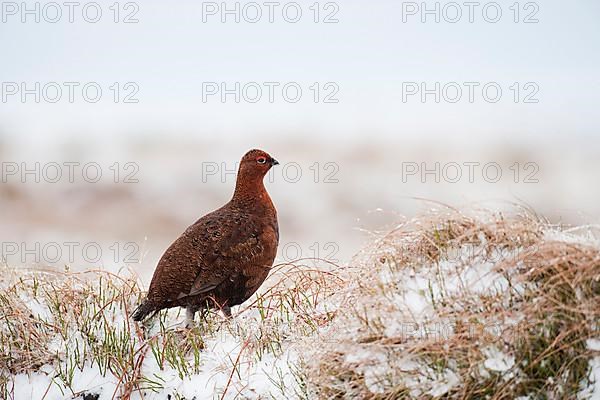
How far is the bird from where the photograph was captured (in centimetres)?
452

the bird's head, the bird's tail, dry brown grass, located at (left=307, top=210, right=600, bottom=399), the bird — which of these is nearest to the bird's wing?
the bird

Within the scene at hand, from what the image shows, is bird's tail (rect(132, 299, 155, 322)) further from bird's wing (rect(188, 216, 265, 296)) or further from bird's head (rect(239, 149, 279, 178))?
bird's head (rect(239, 149, 279, 178))

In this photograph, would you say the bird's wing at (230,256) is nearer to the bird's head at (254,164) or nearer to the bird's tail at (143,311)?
the bird's tail at (143,311)

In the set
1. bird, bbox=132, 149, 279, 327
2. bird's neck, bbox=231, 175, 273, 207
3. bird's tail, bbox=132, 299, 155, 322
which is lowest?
bird's tail, bbox=132, 299, 155, 322

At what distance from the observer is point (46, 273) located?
5078mm

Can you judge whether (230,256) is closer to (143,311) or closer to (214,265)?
(214,265)

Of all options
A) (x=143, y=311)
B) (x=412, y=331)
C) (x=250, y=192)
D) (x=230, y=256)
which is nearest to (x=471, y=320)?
(x=412, y=331)

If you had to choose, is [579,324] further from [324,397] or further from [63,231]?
[63,231]

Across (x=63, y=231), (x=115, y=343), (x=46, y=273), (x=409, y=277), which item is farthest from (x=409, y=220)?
(x=63, y=231)

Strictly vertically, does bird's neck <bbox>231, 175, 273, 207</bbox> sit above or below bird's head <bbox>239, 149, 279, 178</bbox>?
below

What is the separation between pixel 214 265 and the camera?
461 centimetres

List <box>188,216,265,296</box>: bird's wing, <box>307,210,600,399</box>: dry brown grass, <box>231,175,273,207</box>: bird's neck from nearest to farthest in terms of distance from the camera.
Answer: <box>307,210,600,399</box>: dry brown grass
<box>188,216,265,296</box>: bird's wing
<box>231,175,273,207</box>: bird's neck

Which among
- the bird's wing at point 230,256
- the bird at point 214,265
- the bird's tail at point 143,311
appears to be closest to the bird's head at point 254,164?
the bird at point 214,265

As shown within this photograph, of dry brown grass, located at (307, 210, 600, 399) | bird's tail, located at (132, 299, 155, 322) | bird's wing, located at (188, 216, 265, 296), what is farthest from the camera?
bird's wing, located at (188, 216, 265, 296)
